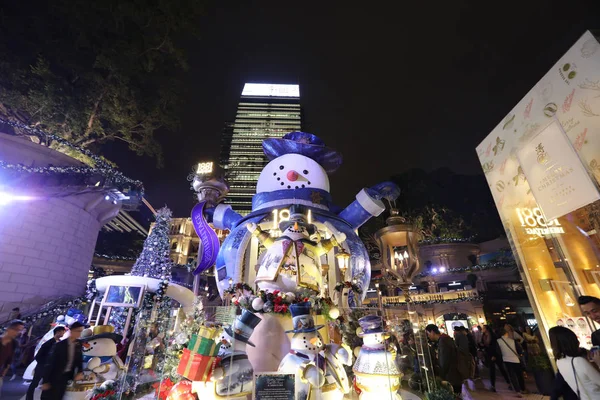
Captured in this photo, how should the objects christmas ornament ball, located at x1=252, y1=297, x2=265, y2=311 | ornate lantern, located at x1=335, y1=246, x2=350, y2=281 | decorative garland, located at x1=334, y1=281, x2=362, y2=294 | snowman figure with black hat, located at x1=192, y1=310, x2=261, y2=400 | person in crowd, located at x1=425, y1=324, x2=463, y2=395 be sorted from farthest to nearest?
ornate lantern, located at x1=335, y1=246, x2=350, y2=281, decorative garland, located at x1=334, y1=281, x2=362, y2=294, person in crowd, located at x1=425, y1=324, x2=463, y2=395, christmas ornament ball, located at x1=252, y1=297, x2=265, y2=311, snowman figure with black hat, located at x1=192, y1=310, x2=261, y2=400

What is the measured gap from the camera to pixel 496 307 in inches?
646

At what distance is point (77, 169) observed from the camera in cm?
1084

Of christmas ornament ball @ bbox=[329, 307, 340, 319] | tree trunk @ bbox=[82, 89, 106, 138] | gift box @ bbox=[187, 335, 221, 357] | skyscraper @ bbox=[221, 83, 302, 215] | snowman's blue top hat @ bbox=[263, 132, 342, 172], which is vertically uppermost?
skyscraper @ bbox=[221, 83, 302, 215]

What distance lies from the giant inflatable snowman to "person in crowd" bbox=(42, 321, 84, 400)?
10.4ft

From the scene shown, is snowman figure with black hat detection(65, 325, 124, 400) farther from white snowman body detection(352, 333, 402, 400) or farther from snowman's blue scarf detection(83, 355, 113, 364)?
white snowman body detection(352, 333, 402, 400)

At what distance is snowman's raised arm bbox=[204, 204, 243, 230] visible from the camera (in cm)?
777

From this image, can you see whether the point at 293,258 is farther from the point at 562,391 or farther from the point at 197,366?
the point at 562,391

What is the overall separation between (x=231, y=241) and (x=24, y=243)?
8579 millimetres

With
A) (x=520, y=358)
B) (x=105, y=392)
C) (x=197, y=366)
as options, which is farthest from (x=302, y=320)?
(x=520, y=358)

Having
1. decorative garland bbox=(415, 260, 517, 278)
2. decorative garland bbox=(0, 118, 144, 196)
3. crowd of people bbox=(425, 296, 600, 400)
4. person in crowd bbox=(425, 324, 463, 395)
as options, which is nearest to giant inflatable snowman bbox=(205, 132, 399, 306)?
person in crowd bbox=(425, 324, 463, 395)

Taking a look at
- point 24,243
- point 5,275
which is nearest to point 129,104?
point 24,243

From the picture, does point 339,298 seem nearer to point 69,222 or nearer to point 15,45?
point 69,222

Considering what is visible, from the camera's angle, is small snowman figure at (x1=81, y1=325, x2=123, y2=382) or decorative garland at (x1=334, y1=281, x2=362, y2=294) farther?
decorative garland at (x1=334, y1=281, x2=362, y2=294)

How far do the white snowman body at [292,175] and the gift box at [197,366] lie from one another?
4.75m
